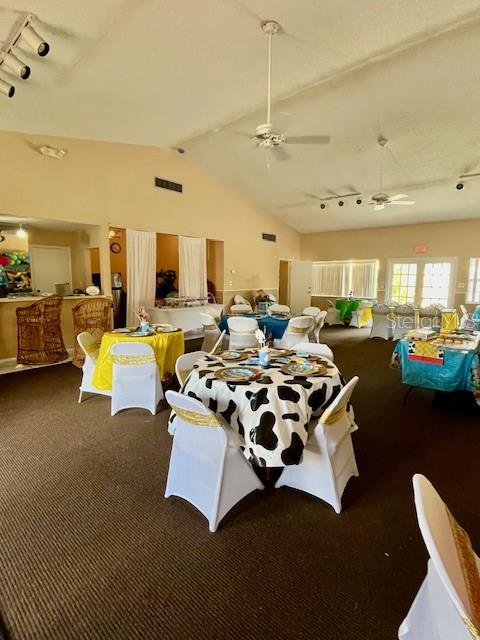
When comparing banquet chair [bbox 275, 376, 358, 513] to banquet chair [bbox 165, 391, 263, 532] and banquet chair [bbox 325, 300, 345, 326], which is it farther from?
banquet chair [bbox 325, 300, 345, 326]

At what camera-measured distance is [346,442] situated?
2309mm

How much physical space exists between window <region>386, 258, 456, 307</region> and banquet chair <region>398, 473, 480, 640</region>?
29.7 feet

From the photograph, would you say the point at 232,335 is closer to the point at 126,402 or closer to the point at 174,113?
the point at 126,402

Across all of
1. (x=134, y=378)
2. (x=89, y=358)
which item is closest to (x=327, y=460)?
(x=134, y=378)

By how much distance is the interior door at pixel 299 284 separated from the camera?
1065 centimetres

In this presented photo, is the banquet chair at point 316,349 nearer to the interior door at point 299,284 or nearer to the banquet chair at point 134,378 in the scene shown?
the banquet chair at point 134,378

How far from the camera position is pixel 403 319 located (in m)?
7.25

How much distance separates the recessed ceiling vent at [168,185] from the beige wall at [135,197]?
0.09 metres

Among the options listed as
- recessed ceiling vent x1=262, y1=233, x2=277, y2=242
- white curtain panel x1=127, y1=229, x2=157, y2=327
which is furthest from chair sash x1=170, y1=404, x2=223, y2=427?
recessed ceiling vent x1=262, y1=233, x2=277, y2=242

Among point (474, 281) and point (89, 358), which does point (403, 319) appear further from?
point (89, 358)

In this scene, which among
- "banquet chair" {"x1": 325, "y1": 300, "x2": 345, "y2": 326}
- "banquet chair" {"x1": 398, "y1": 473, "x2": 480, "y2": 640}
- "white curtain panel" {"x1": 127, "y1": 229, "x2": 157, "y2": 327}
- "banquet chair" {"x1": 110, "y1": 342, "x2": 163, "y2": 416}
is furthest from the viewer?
"banquet chair" {"x1": 325, "y1": 300, "x2": 345, "y2": 326}

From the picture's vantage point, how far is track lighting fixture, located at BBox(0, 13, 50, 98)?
258 cm

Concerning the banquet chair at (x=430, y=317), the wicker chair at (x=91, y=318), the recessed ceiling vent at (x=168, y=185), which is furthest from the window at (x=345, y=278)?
the wicker chair at (x=91, y=318)

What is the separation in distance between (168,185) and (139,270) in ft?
6.35
